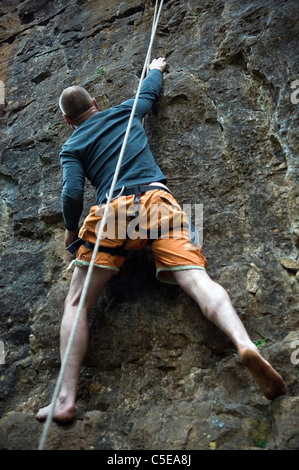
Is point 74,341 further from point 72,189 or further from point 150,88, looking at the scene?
point 150,88

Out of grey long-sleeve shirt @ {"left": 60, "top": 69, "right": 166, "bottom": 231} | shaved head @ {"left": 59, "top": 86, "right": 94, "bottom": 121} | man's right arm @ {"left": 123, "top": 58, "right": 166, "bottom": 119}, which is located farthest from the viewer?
man's right arm @ {"left": 123, "top": 58, "right": 166, "bottom": 119}

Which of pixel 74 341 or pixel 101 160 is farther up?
pixel 101 160

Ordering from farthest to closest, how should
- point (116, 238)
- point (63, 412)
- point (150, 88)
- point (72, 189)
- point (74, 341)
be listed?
point (150, 88), point (72, 189), point (116, 238), point (74, 341), point (63, 412)

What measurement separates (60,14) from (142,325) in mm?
4434

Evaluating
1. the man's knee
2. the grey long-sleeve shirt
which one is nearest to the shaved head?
the grey long-sleeve shirt

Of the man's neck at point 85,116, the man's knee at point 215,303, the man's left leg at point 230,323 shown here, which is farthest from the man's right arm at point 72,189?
the man's knee at point 215,303

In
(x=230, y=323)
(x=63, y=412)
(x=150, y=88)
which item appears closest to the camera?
(x=230, y=323)

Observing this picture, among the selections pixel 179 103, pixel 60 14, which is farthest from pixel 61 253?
pixel 60 14

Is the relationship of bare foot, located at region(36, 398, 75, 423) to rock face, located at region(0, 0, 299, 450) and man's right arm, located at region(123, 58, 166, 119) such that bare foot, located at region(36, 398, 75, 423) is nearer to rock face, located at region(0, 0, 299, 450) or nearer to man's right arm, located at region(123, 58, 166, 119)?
rock face, located at region(0, 0, 299, 450)

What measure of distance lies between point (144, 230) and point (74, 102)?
4.08 feet

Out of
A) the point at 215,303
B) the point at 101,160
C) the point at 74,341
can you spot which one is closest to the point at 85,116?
the point at 101,160

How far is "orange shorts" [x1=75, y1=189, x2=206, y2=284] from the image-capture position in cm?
296

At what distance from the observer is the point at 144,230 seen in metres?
3.02

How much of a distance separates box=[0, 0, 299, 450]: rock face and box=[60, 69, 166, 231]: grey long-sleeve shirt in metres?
0.45
